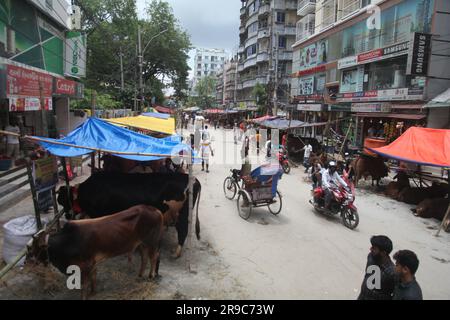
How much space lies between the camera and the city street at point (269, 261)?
5.14 m

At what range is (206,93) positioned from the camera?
3607 inches

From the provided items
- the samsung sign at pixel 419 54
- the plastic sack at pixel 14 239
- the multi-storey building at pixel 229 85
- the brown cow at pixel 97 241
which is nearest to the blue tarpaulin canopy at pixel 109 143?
the plastic sack at pixel 14 239

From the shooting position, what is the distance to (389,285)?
356 cm

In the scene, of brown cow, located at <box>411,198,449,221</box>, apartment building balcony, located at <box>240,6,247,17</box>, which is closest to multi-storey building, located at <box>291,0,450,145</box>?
brown cow, located at <box>411,198,449,221</box>

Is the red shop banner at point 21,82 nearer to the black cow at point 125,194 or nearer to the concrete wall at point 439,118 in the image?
the black cow at point 125,194

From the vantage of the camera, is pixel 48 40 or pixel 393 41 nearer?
pixel 48 40

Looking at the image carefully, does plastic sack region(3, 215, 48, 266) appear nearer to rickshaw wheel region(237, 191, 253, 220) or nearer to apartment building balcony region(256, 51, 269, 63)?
rickshaw wheel region(237, 191, 253, 220)

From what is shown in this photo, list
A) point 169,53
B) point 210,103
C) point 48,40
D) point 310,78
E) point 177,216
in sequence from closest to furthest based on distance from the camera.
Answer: point 177,216 < point 48,40 < point 310,78 < point 169,53 < point 210,103

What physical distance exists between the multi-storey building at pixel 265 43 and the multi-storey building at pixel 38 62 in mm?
23638

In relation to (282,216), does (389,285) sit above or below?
above

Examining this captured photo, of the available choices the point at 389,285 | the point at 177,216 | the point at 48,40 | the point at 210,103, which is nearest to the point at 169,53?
the point at 48,40

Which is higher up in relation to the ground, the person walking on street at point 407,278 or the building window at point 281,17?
the building window at point 281,17
